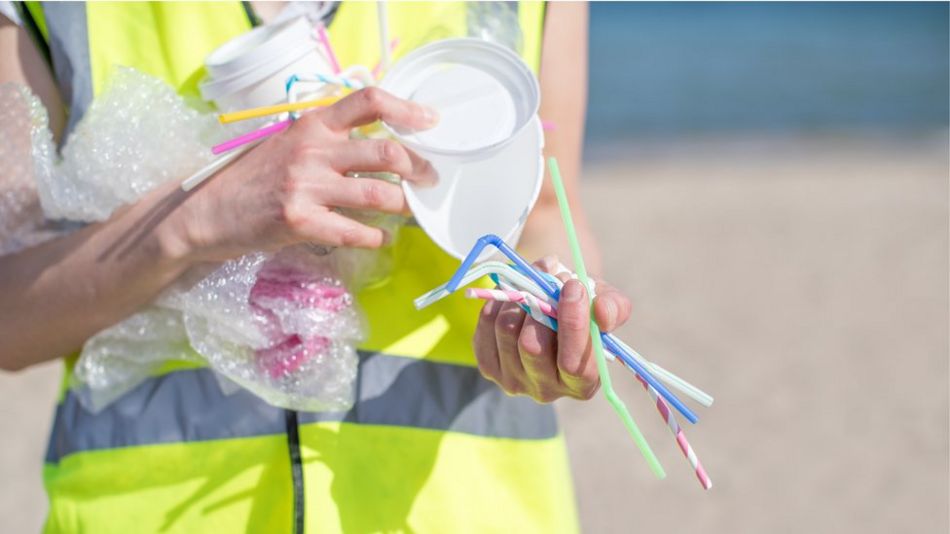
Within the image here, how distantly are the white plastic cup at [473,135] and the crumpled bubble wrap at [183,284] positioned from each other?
103 millimetres

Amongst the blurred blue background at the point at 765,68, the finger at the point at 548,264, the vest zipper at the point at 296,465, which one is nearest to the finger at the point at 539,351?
the finger at the point at 548,264

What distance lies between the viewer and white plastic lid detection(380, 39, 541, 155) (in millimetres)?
1203

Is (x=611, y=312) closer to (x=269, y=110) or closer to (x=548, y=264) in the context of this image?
(x=548, y=264)

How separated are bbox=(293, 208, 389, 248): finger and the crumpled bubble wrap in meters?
0.11

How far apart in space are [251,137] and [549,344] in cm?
48

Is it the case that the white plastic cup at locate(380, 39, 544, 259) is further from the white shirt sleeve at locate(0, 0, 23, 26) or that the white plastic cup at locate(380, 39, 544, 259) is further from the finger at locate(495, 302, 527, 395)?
the white shirt sleeve at locate(0, 0, 23, 26)

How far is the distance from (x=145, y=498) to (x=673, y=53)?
10.1 meters

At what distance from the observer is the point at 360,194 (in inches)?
44.9

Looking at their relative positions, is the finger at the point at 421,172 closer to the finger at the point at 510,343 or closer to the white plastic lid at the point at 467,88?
the white plastic lid at the point at 467,88

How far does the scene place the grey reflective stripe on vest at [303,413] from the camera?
4.18ft

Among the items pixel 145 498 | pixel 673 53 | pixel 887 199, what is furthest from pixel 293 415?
pixel 673 53

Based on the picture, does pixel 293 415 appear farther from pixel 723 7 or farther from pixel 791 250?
pixel 723 7

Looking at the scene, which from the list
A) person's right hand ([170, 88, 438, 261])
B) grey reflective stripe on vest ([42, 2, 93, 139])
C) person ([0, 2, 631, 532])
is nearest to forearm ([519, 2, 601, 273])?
person ([0, 2, 631, 532])

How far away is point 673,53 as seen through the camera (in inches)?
420
